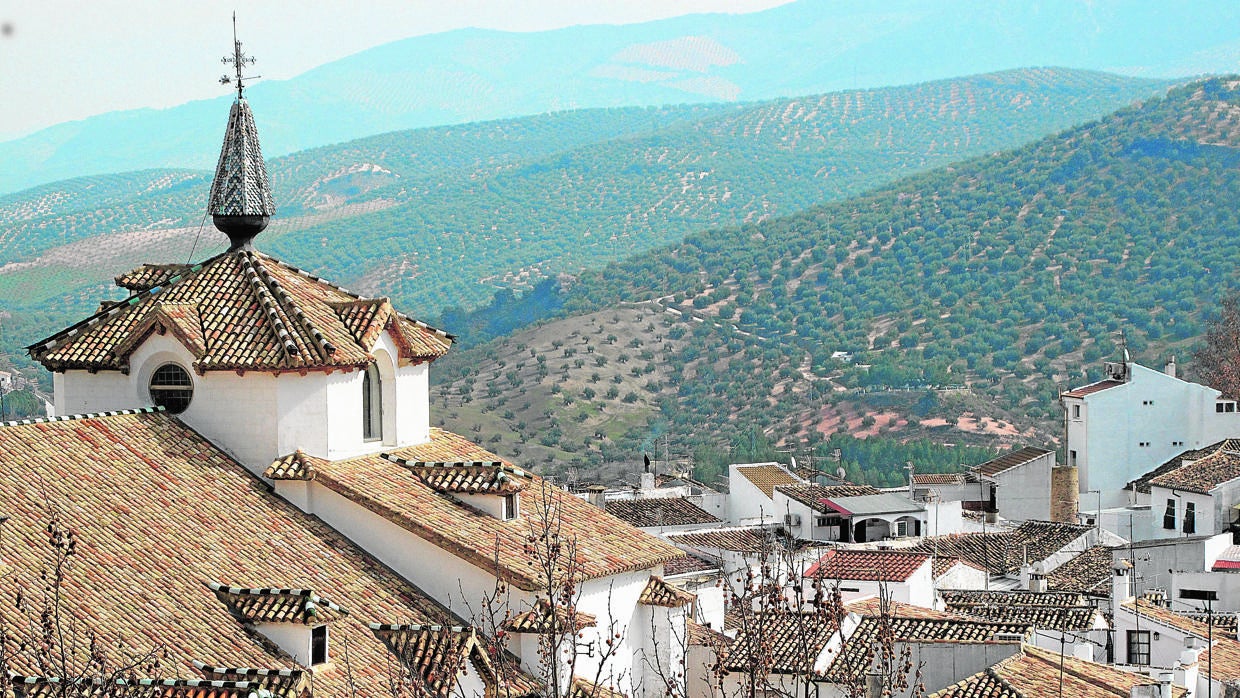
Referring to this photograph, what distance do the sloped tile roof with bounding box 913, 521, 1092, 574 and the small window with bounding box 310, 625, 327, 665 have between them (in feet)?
96.9

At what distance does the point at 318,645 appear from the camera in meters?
20.2

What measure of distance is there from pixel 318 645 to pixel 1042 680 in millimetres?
10493

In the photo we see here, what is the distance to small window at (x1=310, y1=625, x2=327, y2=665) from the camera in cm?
2003

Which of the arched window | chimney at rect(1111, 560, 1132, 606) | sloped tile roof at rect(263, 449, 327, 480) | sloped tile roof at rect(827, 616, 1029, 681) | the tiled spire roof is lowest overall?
chimney at rect(1111, 560, 1132, 606)

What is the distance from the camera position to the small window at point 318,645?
65.7ft

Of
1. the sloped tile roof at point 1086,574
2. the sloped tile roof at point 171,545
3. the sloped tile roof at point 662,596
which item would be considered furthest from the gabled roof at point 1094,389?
the sloped tile roof at point 171,545

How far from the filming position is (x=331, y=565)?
2266cm

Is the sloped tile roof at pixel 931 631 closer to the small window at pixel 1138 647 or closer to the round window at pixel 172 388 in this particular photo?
the small window at pixel 1138 647

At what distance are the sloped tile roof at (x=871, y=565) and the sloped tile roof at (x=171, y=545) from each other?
550 inches

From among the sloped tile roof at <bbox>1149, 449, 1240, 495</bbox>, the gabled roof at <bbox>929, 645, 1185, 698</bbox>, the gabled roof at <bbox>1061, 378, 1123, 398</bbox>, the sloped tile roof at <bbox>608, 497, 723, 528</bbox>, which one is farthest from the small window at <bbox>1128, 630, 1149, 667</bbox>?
the gabled roof at <bbox>1061, 378, 1123, 398</bbox>

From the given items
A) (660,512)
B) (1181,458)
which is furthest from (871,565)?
(1181,458)

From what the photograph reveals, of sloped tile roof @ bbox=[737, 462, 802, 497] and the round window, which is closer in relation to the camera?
the round window

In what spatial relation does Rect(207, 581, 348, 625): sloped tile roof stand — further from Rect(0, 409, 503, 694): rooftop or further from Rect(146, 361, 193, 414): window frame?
Rect(146, 361, 193, 414): window frame

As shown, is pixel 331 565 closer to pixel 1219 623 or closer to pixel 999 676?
pixel 999 676
